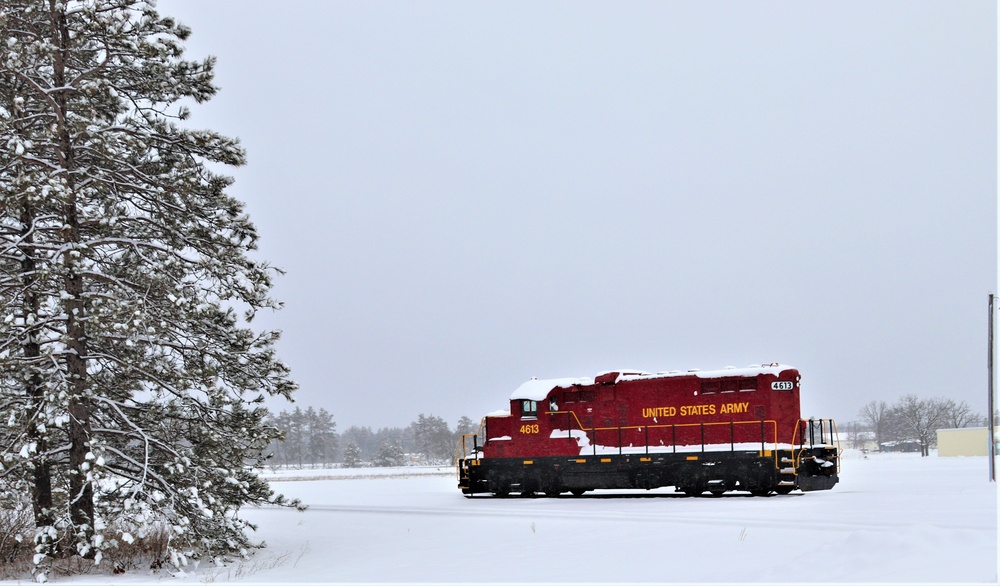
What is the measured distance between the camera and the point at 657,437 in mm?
27547

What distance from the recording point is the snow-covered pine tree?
45.1 feet

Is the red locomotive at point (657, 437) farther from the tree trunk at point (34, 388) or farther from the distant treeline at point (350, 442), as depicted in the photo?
the distant treeline at point (350, 442)

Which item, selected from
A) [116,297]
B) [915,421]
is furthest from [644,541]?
[915,421]

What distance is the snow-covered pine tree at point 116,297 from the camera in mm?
13734

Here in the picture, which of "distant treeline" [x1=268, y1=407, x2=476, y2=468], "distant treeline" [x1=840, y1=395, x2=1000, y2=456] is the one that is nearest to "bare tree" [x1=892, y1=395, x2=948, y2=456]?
"distant treeline" [x1=840, y1=395, x2=1000, y2=456]

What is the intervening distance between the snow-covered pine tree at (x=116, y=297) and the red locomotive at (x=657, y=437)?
45.9ft

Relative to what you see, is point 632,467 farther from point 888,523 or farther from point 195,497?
point 195,497

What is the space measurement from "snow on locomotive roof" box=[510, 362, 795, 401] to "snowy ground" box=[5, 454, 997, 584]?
3719 mm

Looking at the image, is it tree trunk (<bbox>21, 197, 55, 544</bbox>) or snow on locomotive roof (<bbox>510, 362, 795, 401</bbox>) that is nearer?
tree trunk (<bbox>21, 197, 55, 544</bbox>)

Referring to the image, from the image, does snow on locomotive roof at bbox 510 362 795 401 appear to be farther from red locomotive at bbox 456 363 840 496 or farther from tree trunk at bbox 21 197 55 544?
tree trunk at bbox 21 197 55 544

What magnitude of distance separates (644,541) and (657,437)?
39.5 ft

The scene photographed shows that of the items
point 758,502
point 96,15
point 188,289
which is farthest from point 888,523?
point 96,15

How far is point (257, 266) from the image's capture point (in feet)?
51.1

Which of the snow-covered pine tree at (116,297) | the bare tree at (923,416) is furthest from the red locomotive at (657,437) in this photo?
the bare tree at (923,416)
